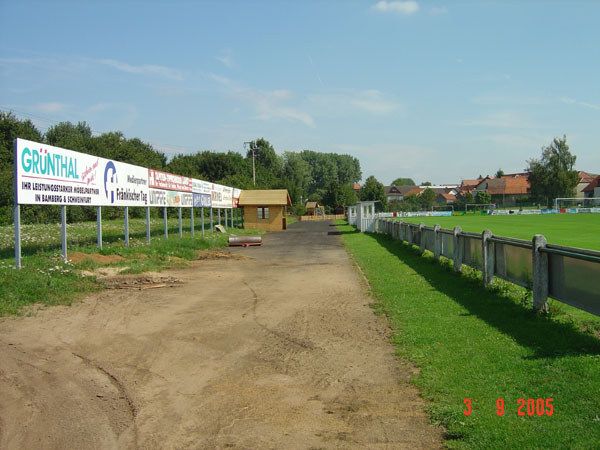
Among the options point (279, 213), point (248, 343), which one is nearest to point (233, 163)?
point (279, 213)

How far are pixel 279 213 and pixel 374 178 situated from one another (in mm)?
57814

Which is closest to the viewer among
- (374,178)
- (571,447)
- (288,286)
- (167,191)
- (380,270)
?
(571,447)

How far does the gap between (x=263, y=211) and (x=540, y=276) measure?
132 ft

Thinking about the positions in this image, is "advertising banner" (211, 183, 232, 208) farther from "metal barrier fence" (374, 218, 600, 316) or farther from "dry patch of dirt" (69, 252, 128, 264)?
"metal barrier fence" (374, 218, 600, 316)

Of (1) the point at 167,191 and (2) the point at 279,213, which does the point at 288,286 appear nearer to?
(1) the point at 167,191

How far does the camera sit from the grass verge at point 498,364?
4109 mm

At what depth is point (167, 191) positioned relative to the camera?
83.4ft

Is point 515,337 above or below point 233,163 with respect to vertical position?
below

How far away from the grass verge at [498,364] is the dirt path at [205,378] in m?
0.34

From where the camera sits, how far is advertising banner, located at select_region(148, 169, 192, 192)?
2300 cm

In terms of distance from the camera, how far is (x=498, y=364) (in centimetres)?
577

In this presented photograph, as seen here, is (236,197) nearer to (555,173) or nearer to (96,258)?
(96,258)
